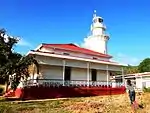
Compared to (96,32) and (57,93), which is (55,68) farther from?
(96,32)

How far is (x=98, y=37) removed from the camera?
4534 centimetres

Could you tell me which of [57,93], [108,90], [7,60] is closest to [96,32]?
[108,90]

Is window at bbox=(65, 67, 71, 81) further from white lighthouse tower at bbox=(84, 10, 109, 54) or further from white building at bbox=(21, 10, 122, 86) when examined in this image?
white lighthouse tower at bbox=(84, 10, 109, 54)

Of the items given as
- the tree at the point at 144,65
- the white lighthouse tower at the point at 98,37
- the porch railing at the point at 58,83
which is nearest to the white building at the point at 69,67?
the porch railing at the point at 58,83

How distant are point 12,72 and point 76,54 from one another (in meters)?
12.1

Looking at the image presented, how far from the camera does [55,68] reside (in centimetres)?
2714

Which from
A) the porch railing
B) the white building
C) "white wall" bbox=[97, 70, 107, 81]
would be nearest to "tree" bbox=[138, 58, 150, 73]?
the white building

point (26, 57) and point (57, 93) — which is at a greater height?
point (26, 57)

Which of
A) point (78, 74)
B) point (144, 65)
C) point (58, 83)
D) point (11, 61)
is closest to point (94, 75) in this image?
point (78, 74)

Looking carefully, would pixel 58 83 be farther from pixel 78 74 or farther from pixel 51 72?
pixel 78 74

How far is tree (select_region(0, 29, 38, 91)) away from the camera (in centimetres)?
2085

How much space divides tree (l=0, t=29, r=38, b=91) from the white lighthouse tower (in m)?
23.5

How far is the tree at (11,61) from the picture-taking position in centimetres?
2085

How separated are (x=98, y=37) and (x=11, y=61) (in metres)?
26.5
